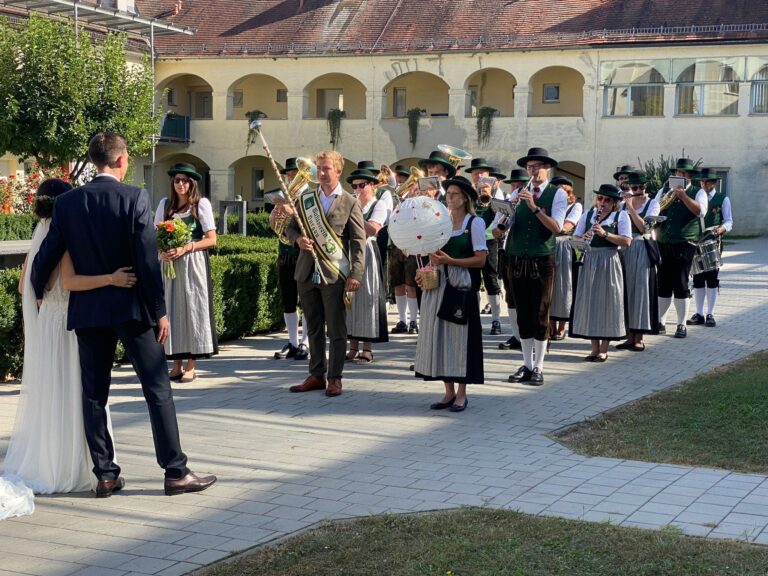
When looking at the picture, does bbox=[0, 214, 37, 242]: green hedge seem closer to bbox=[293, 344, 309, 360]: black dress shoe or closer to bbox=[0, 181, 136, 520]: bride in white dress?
bbox=[293, 344, 309, 360]: black dress shoe

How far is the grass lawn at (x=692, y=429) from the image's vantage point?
7.31m

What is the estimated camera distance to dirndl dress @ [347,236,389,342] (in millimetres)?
10719

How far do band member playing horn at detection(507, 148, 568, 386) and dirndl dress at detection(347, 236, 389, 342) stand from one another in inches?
55.0

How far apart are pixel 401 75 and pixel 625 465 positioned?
38145 mm

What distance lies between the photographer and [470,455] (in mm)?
7371

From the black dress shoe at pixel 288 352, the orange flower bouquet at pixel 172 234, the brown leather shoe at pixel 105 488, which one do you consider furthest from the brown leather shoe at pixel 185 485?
the black dress shoe at pixel 288 352

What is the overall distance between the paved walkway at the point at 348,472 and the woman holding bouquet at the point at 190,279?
0.45 metres

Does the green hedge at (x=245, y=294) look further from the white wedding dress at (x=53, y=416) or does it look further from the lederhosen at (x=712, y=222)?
the lederhosen at (x=712, y=222)

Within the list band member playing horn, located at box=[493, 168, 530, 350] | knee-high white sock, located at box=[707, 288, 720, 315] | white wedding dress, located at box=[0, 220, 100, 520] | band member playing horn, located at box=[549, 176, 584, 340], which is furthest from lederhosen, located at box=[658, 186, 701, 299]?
→ white wedding dress, located at box=[0, 220, 100, 520]

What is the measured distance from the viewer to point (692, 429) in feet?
26.5

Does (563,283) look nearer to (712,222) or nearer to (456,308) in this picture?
(712,222)

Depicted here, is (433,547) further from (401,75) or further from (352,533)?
(401,75)

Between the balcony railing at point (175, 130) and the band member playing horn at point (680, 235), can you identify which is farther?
the balcony railing at point (175, 130)

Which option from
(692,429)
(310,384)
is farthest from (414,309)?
(692,429)
